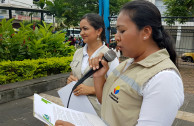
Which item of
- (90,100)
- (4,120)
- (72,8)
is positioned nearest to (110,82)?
(90,100)

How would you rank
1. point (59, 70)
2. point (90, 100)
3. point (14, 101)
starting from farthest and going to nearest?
point (59, 70), point (14, 101), point (90, 100)

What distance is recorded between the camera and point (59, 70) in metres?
5.89

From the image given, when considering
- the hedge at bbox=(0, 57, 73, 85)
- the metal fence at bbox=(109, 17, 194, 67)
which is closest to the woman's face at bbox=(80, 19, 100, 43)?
the hedge at bbox=(0, 57, 73, 85)

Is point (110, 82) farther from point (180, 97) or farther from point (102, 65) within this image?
point (180, 97)

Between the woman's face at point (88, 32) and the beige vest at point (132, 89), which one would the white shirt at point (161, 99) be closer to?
the beige vest at point (132, 89)

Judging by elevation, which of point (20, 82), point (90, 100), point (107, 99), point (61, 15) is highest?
point (61, 15)

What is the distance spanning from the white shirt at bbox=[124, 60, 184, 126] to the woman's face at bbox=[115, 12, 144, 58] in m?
0.22

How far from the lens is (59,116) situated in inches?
53.6

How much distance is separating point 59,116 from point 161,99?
733 millimetres

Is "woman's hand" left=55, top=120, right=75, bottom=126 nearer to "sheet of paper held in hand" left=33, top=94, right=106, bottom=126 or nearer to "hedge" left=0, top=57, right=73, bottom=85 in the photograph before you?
"sheet of paper held in hand" left=33, top=94, right=106, bottom=126

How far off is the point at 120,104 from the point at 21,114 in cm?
311

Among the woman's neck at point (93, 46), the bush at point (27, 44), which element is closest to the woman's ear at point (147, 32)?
the woman's neck at point (93, 46)

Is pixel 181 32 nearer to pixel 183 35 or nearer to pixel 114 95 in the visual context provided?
pixel 183 35

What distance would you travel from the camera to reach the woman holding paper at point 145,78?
3.10 ft
